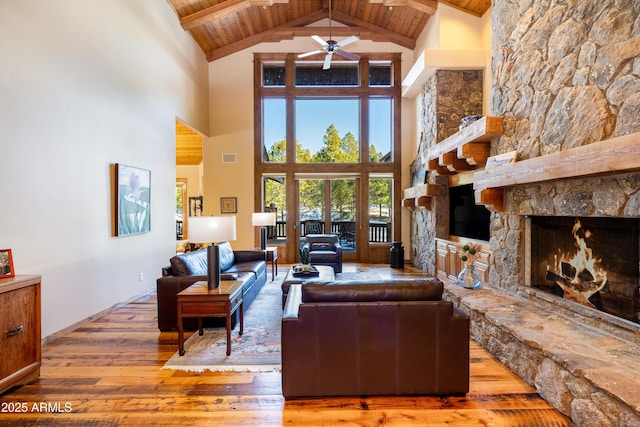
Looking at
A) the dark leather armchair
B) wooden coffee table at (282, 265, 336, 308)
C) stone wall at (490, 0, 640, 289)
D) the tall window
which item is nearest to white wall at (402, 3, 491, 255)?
the tall window

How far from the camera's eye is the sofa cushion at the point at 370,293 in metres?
2.26

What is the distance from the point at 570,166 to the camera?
2.47 meters

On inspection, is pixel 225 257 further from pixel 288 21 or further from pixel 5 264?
pixel 288 21

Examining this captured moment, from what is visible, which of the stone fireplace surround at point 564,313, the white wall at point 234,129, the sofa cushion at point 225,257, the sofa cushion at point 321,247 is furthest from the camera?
the white wall at point 234,129

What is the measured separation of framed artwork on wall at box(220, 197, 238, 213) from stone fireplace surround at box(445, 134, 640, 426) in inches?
229

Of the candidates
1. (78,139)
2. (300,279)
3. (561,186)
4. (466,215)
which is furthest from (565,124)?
(78,139)

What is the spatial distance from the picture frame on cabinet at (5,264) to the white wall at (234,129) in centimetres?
570

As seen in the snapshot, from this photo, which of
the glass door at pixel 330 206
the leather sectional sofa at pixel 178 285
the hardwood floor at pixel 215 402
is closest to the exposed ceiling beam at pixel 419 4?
the glass door at pixel 330 206

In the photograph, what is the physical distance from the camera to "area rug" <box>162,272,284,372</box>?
2.78m

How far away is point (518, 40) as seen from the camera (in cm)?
347

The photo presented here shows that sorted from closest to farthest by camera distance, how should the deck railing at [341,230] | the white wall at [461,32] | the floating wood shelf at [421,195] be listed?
the white wall at [461,32] → the floating wood shelf at [421,195] → the deck railing at [341,230]

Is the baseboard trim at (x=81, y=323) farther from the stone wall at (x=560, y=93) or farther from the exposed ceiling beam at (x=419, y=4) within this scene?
the exposed ceiling beam at (x=419, y=4)

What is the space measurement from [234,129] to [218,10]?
2592 millimetres

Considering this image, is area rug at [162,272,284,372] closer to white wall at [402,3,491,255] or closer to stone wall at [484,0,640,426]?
stone wall at [484,0,640,426]
